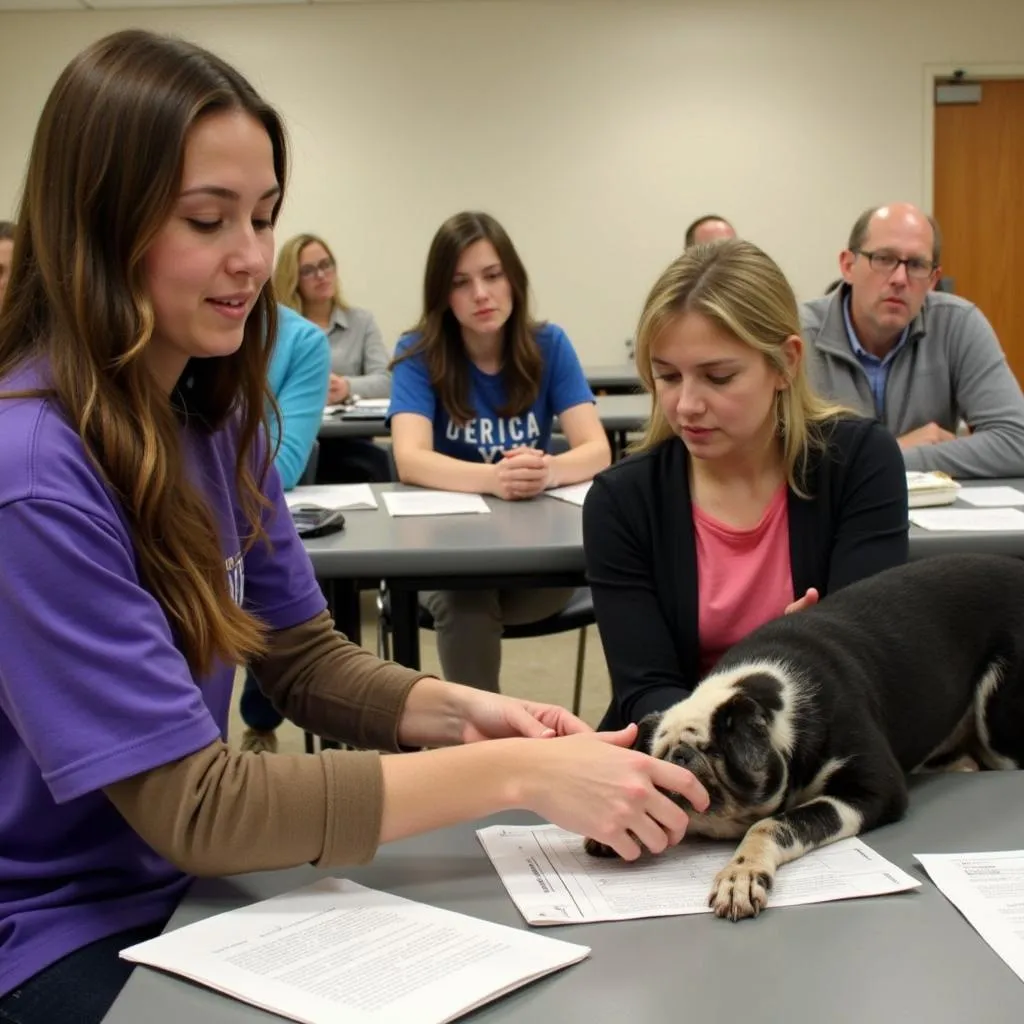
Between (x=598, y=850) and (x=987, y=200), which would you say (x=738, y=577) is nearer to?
(x=598, y=850)

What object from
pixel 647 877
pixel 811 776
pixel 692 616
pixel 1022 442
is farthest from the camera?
pixel 1022 442

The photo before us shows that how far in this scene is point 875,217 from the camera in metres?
3.42

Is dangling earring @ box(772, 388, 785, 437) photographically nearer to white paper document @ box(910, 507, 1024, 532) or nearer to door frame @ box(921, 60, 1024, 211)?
white paper document @ box(910, 507, 1024, 532)

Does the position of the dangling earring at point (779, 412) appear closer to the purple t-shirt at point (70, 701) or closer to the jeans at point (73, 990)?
the purple t-shirt at point (70, 701)

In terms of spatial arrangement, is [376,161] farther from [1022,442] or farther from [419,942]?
[419,942]

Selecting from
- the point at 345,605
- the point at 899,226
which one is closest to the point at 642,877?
the point at 345,605

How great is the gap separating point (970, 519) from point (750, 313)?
3.08 ft

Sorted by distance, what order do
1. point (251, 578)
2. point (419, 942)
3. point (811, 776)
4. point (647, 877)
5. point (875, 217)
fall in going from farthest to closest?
point (875, 217) → point (251, 578) → point (811, 776) → point (647, 877) → point (419, 942)

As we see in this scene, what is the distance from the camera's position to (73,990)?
3.64 feet

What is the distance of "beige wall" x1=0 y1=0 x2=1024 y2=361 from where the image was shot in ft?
26.9

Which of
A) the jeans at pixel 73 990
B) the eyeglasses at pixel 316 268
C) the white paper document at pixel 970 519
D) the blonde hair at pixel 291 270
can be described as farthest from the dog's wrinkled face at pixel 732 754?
the eyeglasses at pixel 316 268

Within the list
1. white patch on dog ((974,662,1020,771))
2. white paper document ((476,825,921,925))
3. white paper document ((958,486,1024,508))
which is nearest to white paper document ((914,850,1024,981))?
white paper document ((476,825,921,925))

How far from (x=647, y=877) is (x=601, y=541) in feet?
2.91

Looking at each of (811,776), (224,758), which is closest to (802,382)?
(811,776)
